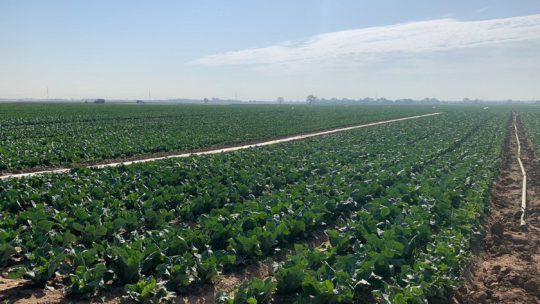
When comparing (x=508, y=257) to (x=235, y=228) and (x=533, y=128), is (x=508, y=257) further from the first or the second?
(x=533, y=128)

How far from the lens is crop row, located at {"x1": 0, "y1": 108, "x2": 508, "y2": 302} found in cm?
630

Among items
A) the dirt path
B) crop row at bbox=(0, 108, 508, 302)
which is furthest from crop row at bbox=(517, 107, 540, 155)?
crop row at bbox=(0, 108, 508, 302)

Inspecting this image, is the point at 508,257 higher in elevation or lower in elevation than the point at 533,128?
lower

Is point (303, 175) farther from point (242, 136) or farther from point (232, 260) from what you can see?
point (242, 136)

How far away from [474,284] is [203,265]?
15.5 feet

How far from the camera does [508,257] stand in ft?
28.9

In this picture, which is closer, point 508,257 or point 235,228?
point 235,228

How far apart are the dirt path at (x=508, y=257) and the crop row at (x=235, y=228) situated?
469 millimetres

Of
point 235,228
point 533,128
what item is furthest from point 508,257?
point 533,128

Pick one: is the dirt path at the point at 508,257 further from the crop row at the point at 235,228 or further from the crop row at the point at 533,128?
the crop row at the point at 533,128

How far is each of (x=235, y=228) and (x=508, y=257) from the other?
18.9 feet

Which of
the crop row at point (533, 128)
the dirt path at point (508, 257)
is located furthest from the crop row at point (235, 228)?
the crop row at point (533, 128)

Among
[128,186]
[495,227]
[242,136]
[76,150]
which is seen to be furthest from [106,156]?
[495,227]

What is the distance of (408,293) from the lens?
5.60 m
